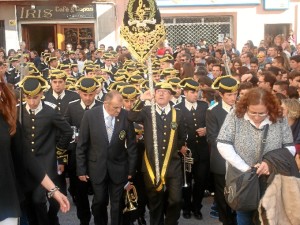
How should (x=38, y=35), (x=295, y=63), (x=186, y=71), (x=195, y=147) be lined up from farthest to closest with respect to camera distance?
(x=38, y=35), (x=186, y=71), (x=295, y=63), (x=195, y=147)

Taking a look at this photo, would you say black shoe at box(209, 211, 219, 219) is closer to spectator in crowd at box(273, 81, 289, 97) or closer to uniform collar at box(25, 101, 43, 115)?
spectator in crowd at box(273, 81, 289, 97)

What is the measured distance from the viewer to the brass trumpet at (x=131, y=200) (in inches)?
241

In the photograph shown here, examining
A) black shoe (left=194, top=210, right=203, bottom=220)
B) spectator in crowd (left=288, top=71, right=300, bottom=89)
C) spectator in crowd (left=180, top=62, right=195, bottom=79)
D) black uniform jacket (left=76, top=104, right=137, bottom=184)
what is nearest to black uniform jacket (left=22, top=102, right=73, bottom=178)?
black uniform jacket (left=76, top=104, right=137, bottom=184)

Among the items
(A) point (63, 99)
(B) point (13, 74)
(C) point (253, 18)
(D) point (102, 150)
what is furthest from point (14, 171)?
(C) point (253, 18)

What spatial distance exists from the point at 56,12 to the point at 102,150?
748 inches

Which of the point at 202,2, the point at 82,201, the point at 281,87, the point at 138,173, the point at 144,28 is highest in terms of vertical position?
the point at 202,2

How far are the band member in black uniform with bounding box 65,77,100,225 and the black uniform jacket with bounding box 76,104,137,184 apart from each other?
0.67 metres

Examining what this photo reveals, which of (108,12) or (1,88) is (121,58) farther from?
(1,88)

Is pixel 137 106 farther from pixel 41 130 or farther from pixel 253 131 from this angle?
pixel 253 131

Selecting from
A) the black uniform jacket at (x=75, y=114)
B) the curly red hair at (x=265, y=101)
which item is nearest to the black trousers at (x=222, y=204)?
the curly red hair at (x=265, y=101)

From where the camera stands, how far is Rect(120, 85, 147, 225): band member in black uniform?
20.7 ft

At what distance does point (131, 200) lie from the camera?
20.1 ft

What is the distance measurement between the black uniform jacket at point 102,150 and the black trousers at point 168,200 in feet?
1.10

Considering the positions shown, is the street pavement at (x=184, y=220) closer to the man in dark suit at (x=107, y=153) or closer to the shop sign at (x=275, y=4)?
the man in dark suit at (x=107, y=153)
